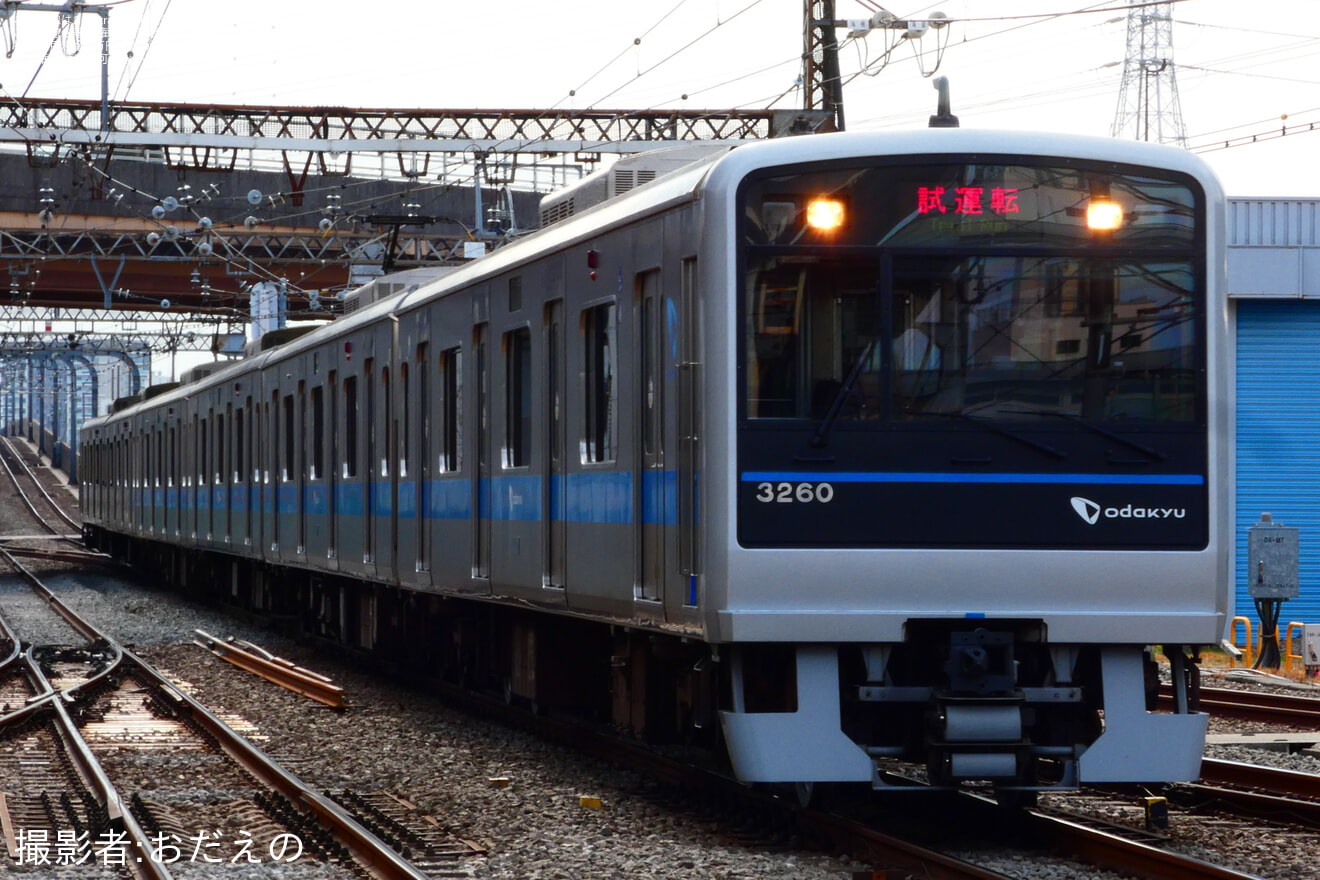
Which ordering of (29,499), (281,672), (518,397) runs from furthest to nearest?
1. (29,499)
2. (281,672)
3. (518,397)

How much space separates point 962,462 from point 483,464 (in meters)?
4.46

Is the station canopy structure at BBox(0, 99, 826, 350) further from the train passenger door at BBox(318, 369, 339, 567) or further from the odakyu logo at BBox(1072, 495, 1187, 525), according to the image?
the odakyu logo at BBox(1072, 495, 1187, 525)

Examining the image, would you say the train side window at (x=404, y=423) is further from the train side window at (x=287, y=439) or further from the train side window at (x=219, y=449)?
the train side window at (x=219, y=449)

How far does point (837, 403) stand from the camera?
24.7 ft

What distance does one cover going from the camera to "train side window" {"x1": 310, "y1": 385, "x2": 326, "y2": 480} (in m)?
16.8

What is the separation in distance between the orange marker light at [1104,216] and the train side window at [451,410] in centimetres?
513

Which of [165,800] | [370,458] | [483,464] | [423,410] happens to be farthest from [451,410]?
[165,800]

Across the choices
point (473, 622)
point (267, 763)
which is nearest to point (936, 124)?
point (267, 763)

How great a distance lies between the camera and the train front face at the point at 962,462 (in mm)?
7453

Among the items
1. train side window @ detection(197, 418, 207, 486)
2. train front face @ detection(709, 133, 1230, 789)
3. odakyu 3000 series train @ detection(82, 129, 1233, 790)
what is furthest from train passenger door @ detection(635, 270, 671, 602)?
train side window @ detection(197, 418, 207, 486)

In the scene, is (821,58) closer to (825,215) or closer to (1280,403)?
(1280,403)

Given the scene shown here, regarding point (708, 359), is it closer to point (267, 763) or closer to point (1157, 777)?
point (1157, 777)

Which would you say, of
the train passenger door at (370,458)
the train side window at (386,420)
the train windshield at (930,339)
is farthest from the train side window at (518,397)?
the train passenger door at (370,458)

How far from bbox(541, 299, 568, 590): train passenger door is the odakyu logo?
3032mm
